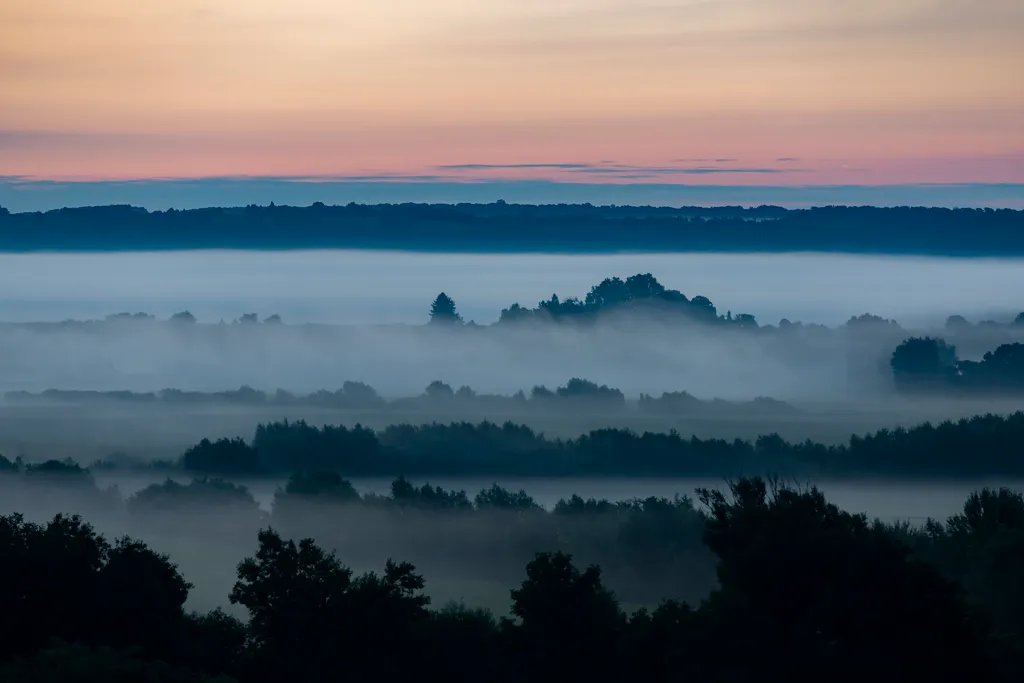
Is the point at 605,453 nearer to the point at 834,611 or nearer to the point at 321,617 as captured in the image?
the point at 321,617

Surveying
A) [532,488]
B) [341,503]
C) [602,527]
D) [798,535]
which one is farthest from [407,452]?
[798,535]

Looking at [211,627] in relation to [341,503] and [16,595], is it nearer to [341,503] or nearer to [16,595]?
[16,595]

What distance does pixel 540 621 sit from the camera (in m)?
36.0

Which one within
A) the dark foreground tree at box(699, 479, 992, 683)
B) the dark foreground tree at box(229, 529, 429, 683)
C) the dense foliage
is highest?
the dark foreground tree at box(699, 479, 992, 683)

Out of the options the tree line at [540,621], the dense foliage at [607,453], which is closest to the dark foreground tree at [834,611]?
the tree line at [540,621]

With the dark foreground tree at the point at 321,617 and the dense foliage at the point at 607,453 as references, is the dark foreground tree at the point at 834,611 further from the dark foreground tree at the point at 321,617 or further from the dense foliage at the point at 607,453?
the dense foliage at the point at 607,453

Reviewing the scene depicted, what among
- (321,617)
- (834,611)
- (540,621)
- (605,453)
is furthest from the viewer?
(605,453)

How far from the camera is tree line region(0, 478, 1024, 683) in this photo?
101 ft

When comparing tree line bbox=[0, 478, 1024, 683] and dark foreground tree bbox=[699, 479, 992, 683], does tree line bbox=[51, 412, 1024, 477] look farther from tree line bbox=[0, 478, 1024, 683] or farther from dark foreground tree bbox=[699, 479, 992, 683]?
dark foreground tree bbox=[699, 479, 992, 683]

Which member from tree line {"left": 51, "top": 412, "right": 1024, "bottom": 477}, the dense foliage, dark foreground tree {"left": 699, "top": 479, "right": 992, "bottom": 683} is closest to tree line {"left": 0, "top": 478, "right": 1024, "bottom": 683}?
dark foreground tree {"left": 699, "top": 479, "right": 992, "bottom": 683}

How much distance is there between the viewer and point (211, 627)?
130ft

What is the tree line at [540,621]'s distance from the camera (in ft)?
101

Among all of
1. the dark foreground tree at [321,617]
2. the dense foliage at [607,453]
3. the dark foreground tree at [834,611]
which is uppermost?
the dark foreground tree at [834,611]

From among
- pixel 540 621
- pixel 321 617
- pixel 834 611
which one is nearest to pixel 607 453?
pixel 321 617
